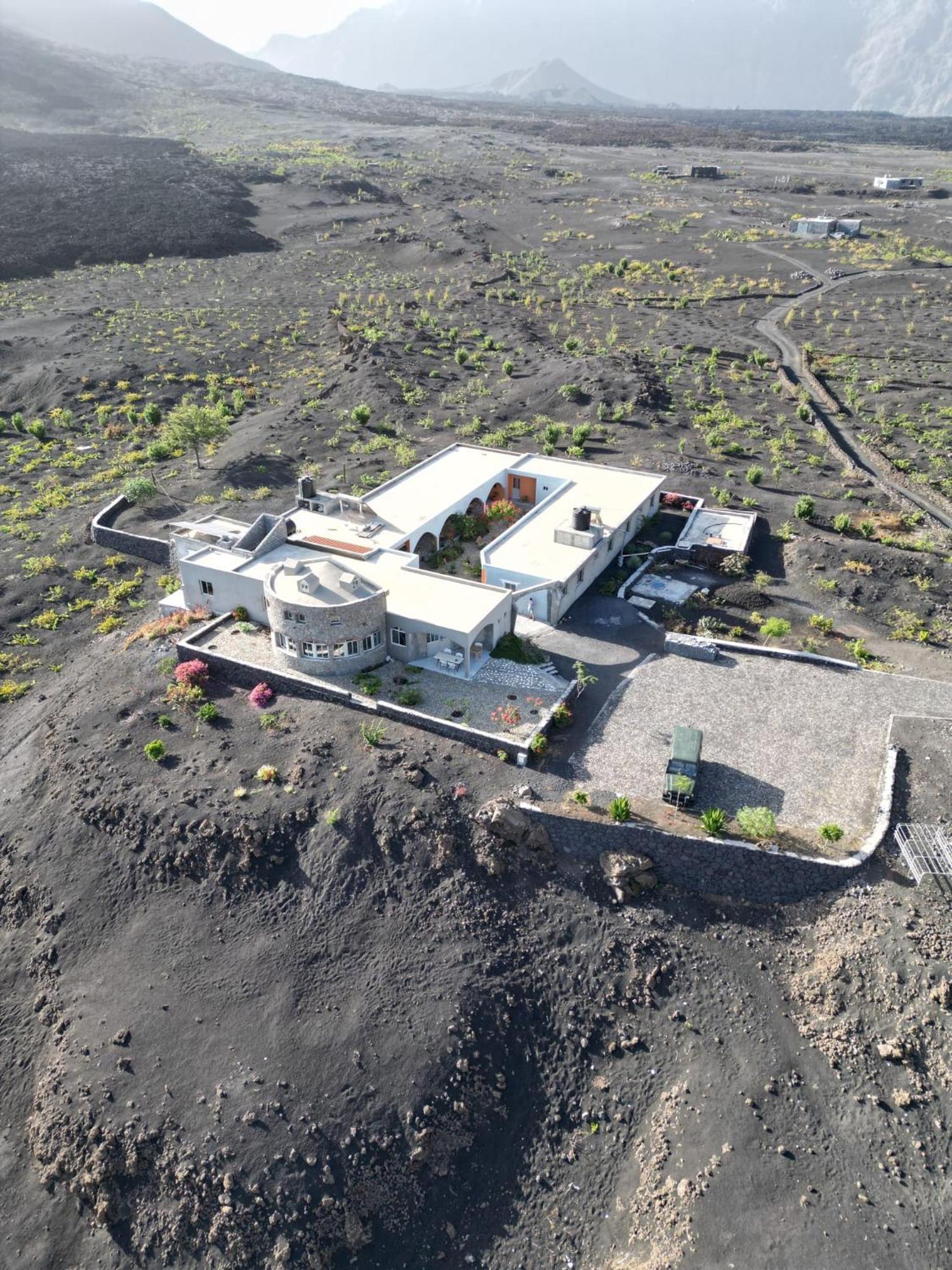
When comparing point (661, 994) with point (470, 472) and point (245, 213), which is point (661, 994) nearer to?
point (470, 472)

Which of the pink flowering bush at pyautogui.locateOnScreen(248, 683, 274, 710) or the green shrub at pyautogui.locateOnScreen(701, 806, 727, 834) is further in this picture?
the pink flowering bush at pyautogui.locateOnScreen(248, 683, 274, 710)

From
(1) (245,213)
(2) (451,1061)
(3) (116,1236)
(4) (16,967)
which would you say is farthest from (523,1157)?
(1) (245,213)

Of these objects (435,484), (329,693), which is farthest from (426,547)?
(329,693)

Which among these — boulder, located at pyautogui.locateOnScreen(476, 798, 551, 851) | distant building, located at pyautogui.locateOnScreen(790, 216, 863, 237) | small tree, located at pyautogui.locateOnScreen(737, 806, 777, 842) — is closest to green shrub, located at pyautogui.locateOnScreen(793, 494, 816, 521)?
small tree, located at pyautogui.locateOnScreen(737, 806, 777, 842)

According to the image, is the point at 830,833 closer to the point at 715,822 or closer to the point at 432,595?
the point at 715,822

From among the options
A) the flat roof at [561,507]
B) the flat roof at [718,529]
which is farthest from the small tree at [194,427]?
the flat roof at [718,529]

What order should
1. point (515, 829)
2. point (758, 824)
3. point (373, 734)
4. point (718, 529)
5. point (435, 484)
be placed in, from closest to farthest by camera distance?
point (758, 824) < point (515, 829) < point (373, 734) < point (718, 529) < point (435, 484)

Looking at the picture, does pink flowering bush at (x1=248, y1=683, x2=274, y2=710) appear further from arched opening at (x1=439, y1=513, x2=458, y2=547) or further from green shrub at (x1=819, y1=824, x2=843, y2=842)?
green shrub at (x1=819, y1=824, x2=843, y2=842)

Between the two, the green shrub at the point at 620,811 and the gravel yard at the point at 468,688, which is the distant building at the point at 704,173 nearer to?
the gravel yard at the point at 468,688
